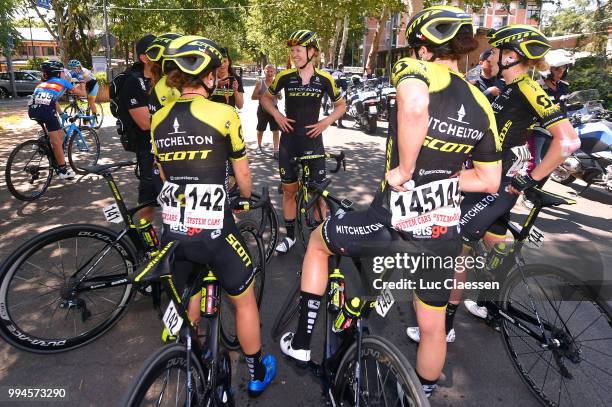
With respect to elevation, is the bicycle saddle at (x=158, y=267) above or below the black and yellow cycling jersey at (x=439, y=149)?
below

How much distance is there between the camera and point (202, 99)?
2.29 meters

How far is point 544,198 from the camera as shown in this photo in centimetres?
287

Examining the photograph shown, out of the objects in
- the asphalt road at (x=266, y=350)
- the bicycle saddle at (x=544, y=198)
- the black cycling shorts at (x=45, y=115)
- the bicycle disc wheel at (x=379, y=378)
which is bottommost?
the asphalt road at (x=266, y=350)

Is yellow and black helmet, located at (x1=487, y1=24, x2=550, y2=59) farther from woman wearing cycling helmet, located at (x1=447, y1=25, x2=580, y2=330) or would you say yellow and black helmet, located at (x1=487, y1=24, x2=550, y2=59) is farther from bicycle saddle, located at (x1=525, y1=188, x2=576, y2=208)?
bicycle saddle, located at (x1=525, y1=188, x2=576, y2=208)

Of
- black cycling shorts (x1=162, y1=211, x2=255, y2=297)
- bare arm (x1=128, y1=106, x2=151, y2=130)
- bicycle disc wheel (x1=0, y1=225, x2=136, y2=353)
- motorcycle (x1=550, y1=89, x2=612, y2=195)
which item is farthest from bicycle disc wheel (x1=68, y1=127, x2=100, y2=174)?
motorcycle (x1=550, y1=89, x2=612, y2=195)

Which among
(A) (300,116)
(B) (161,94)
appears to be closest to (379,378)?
(B) (161,94)

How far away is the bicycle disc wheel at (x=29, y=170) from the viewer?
6383 mm

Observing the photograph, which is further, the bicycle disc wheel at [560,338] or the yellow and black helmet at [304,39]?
the yellow and black helmet at [304,39]

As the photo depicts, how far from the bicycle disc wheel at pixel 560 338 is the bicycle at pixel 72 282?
6.67 ft

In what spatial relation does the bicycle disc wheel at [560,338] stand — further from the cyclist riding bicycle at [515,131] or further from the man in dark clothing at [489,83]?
the man in dark clothing at [489,83]

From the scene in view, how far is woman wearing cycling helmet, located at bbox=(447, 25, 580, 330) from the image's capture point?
9.64 feet

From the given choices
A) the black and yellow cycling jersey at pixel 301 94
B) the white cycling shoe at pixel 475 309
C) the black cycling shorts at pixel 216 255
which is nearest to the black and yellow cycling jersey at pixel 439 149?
the black cycling shorts at pixel 216 255

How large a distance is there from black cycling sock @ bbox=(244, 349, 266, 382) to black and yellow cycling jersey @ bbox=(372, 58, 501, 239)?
1.28m

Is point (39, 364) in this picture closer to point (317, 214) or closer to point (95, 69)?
point (317, 214)
